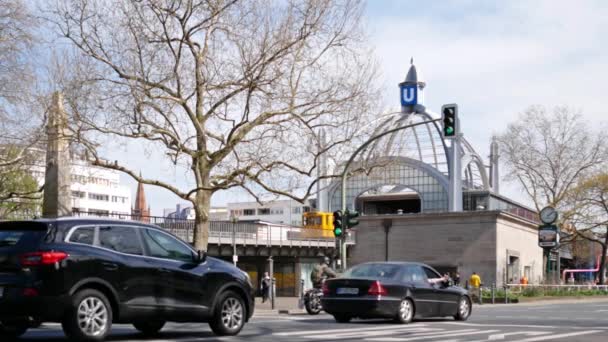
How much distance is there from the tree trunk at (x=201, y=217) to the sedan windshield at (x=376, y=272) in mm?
12921

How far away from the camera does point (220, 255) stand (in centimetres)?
5288

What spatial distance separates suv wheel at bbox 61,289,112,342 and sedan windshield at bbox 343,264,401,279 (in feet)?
26.3

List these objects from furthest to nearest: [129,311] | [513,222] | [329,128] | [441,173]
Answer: [441,173] < [513,222] < [329,128] < [129,311]

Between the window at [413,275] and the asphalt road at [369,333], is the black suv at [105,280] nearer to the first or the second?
the asphalt road at [369,333]

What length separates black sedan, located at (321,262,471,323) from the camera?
17031 mm

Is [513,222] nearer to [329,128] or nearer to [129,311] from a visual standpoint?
[329,128]

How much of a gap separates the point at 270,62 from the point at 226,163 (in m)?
4.61

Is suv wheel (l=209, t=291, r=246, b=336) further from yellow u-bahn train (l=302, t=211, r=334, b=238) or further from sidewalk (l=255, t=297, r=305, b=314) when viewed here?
yellow u-bahn train (l=302, t=211, r=334, b=238)

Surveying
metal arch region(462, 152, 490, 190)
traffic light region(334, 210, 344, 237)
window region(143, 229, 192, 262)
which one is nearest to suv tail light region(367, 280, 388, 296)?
window region(143, 229, 192, 262)

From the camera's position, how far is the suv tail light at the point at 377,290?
17.0 meters

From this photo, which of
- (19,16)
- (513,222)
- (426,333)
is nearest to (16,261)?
(426,333)

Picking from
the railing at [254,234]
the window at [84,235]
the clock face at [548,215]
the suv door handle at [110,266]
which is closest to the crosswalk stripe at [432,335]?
the suv door handle at [110,266]

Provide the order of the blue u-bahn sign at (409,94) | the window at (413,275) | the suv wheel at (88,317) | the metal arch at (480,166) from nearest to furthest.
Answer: the suv wheel at (88,317)
the window at (413,275)
the blue u-bahn sign at (409,94)
the metal arch at (480,166)

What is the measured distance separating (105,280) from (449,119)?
17.9 meters
